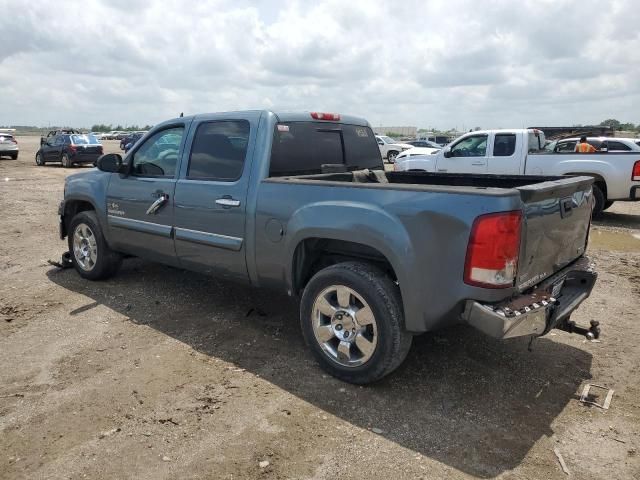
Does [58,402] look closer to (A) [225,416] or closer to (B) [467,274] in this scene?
(A) [225,416]

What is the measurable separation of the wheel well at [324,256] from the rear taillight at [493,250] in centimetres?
68

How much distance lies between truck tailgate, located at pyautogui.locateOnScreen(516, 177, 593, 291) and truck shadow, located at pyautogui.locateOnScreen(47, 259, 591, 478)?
31.8 inches

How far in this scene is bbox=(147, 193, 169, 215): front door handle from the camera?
4.73 m

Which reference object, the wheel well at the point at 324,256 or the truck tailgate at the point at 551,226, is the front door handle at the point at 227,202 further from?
the truck tailgate at the point at 551,226

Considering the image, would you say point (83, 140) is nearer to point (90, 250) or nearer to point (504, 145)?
point (504, 145)

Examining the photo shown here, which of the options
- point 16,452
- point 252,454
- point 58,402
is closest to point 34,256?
point 58,402

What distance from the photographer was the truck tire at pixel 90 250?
5.67m

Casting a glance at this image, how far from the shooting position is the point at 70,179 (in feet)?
19.7

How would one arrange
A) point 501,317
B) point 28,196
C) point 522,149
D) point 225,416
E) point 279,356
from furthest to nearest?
point 28,196
point 522,149
point 279,356
point 225,416
point 501,317

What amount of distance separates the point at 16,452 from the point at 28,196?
1193 centimetres

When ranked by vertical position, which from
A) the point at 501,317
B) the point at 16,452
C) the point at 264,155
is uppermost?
the point at 264,155

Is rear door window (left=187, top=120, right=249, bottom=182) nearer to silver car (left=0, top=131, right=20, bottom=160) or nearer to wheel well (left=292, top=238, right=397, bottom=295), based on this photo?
wheel well (left=292, top=238, right=397, bottom=295)

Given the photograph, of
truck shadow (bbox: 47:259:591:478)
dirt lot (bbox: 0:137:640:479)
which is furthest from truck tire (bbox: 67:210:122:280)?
dirt lot (bbox: 0:137:640:479)

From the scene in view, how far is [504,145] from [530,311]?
9.25 metres
